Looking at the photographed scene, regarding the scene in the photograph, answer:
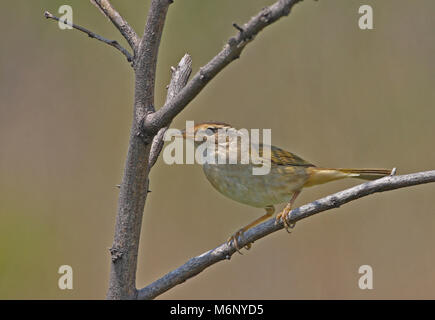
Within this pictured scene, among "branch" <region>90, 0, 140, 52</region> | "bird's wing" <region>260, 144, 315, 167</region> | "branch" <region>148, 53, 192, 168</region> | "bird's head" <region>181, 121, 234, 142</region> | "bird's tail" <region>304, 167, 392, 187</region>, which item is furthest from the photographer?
"bird's wing" <region>260, 144, 315, 167</region>

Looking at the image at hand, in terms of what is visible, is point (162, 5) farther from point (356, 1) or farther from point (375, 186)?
point (356, 1)

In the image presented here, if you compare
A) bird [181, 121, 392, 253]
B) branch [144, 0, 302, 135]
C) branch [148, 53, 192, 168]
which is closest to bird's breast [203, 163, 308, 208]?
bird [181, 121, 392, 253]

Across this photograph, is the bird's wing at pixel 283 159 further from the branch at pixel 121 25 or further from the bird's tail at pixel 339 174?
the branch at pixel 121 25

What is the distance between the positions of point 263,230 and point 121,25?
76 cm

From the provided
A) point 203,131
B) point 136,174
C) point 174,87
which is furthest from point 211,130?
point 136,174

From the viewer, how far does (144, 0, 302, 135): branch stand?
1.30 m

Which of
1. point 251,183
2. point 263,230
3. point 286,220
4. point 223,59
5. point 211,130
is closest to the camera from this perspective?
point 223,59

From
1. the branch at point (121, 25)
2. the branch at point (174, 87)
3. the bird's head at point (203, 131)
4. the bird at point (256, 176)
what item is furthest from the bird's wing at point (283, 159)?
the branch at point (121, 25)

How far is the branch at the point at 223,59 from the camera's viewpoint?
1299 mm

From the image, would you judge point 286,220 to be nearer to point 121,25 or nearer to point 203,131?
Result: point 121,25

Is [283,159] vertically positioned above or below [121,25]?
below

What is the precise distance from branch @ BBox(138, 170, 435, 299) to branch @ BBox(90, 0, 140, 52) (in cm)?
65

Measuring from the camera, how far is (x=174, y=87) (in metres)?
1.97

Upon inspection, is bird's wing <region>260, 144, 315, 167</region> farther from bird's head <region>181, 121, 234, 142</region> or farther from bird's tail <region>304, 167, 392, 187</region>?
bird's head <region>181, 121, 234, 142</region>
